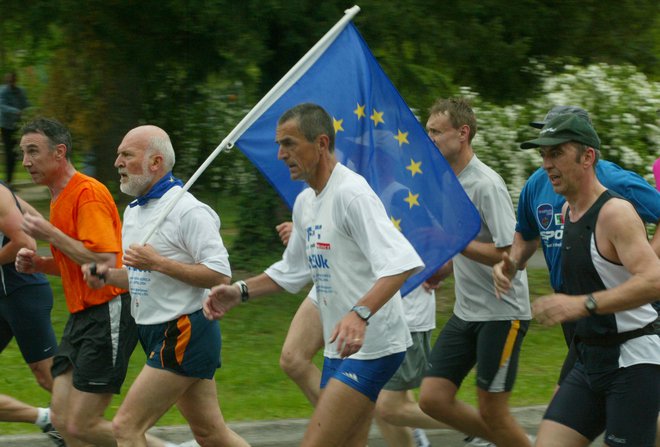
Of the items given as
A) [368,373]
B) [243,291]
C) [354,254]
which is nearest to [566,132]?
[354,254]

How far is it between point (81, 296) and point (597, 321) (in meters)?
2.81

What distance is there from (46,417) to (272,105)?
244 cm

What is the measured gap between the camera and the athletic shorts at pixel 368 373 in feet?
16.9

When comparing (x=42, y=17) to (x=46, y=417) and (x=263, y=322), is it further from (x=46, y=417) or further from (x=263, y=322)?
(x=46, y=417)

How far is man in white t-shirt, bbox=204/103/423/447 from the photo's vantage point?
198 inches

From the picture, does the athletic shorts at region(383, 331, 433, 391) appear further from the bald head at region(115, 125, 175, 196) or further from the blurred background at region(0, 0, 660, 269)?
the blurred background at region(0, 0, 660, 269)

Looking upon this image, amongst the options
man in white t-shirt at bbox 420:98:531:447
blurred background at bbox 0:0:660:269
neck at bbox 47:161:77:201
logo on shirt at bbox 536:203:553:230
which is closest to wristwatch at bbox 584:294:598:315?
logo on shirt at bbox 536:203:553:230

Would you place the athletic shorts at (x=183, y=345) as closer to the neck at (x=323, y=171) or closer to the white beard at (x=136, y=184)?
the white beard at (x=136, y=184)

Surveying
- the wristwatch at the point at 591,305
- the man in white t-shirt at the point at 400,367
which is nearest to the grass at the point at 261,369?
the man in white t-shirt at the point at 400,367

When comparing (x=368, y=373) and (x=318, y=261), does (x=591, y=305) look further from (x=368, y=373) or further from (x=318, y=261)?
(x=318, y=261)

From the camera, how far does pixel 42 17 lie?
38.2 feet

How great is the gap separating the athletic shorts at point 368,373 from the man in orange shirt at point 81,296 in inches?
63.2

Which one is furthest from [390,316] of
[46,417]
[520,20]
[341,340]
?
[520,20]

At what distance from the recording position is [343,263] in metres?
5.17
